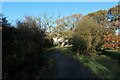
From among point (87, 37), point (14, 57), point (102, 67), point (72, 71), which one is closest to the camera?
point (14, 57)

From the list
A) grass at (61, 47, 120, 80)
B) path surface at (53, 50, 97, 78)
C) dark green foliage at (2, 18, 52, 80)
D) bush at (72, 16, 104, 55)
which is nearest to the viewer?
dark green foliage at (2, 18, 52, 80)

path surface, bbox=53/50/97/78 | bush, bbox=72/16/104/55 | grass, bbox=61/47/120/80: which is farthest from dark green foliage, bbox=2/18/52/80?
bush, bbox=72/16/104/55

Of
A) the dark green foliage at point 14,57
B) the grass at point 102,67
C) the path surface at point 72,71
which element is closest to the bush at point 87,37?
the grass at point 102,67

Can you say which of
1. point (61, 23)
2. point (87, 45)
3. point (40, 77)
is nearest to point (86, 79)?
point (40, 77)

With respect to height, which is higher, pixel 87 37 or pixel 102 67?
pixel 87 37

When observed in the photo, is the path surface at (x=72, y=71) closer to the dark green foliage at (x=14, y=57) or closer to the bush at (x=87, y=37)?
the dark green foliage at (x=14, y=57)

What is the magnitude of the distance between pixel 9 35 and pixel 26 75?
6.12 feet

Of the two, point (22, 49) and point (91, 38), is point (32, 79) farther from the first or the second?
point (91, 38)

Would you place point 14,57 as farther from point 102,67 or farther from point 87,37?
point 87,37

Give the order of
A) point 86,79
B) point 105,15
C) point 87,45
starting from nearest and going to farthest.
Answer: point 86,79
point 87,45
point 105,15

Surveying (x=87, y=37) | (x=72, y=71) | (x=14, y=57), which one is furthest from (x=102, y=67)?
(x=87, y=37)

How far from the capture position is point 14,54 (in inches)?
379

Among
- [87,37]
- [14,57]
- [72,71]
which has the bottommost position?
[72,71]

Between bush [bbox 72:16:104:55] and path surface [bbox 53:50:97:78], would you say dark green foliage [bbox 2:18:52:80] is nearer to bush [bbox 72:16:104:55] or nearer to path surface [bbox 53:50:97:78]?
path surface [bbox 53:50:97:78]
